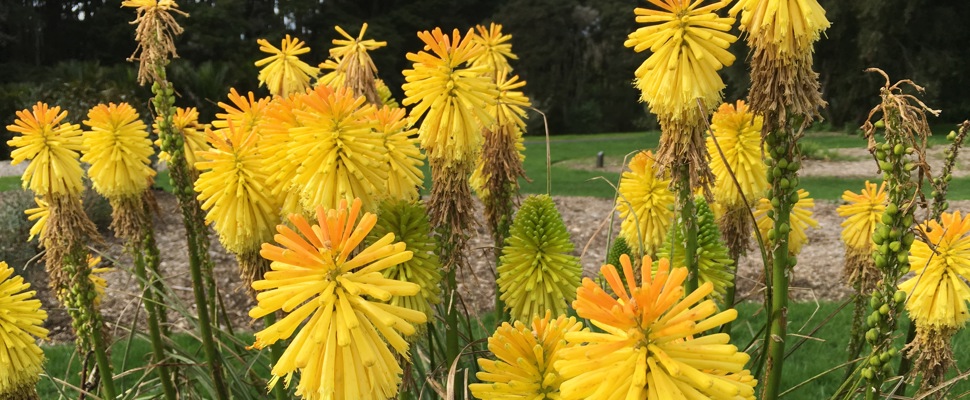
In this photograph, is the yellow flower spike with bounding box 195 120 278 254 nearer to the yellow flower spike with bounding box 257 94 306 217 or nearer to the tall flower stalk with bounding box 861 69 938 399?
the yellow flower spike with bounding box 257 94 306 217

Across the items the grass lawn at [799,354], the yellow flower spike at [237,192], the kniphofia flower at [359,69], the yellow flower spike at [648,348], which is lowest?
the grass lawn at [799,354]

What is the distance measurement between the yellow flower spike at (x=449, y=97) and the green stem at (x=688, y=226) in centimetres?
64

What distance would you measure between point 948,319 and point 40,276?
1001 cm

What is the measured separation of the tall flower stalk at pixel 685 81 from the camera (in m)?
2.19

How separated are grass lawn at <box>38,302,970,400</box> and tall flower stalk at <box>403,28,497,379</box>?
3184 millimetres

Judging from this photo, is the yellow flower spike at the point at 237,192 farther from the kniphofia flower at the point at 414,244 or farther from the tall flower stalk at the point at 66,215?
the tall flower stalk at the point at 66,215

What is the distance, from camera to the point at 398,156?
84.0 inches

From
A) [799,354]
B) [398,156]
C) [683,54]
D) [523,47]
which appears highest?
[523,47]

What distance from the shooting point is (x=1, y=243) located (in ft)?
30.6

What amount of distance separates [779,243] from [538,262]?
0.93m

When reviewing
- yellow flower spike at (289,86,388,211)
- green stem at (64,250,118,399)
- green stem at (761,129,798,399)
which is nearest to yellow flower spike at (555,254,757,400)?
green stem at (761,129,798,399)

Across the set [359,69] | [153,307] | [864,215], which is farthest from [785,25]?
[153,307]

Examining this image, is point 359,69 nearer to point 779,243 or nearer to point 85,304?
point 85,304

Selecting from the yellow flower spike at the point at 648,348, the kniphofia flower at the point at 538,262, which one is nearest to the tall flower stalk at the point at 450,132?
the kniphofia flower at the point at 538,262
